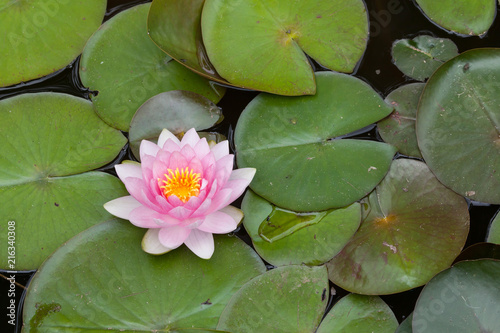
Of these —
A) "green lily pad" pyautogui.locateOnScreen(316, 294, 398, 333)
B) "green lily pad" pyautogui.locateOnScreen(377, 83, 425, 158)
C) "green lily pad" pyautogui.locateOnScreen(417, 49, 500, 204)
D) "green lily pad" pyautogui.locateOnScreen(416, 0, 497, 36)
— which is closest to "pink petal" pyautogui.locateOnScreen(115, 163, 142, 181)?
"green lily pad" pyautogui.locateOnScreen(316, 294, 398, 333)

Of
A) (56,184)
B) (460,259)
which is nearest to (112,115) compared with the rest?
(56,184)

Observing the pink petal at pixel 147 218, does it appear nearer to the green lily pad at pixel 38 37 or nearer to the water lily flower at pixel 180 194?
the water lily flower at pixel 180 194

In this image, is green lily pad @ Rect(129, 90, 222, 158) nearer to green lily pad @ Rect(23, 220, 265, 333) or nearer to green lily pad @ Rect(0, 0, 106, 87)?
green lily pad @ Rect(23, 220, 265, 333)

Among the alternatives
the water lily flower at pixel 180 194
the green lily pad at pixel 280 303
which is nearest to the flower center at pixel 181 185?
the water lily flower at pixel 180 194

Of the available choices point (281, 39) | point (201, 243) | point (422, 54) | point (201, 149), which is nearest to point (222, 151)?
point (201, 149)

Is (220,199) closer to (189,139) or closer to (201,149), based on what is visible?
(201,149)

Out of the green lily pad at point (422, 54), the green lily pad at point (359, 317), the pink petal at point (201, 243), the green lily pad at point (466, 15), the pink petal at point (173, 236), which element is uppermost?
the green lily pad at point (466, 15)
